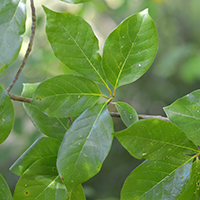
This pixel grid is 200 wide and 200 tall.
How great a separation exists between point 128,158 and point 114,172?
0.18m

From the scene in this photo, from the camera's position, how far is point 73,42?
314 millimetres

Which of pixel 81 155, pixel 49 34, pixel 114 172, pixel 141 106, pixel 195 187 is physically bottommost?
pixel 114 172

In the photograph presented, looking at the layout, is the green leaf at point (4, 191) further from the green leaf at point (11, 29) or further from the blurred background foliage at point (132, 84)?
the blurred background foliage at point (132, 84)

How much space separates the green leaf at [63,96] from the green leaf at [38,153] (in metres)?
0.06

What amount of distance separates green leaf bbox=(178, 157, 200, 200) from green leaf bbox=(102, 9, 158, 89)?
147mm

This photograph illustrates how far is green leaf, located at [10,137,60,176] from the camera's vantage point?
0.35m

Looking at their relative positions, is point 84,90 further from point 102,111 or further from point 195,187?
point 195,187

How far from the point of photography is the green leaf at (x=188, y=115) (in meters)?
0.30

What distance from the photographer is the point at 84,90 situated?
Answer: 12.9 inches

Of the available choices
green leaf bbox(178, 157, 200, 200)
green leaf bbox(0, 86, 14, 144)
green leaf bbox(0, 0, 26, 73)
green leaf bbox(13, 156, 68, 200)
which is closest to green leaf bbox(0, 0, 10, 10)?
green leaf bbox(0, 0, 26, 73)

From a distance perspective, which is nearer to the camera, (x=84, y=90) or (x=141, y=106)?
(x=84, y=90)

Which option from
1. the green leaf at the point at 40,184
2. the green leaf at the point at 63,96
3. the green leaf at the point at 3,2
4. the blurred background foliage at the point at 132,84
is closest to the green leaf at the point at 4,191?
the green leaf at the point at 40,184

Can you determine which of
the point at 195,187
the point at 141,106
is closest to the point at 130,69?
the point at 195,187

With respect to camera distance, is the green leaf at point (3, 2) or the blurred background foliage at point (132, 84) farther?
the blurred background foliage at point (132, 84)
